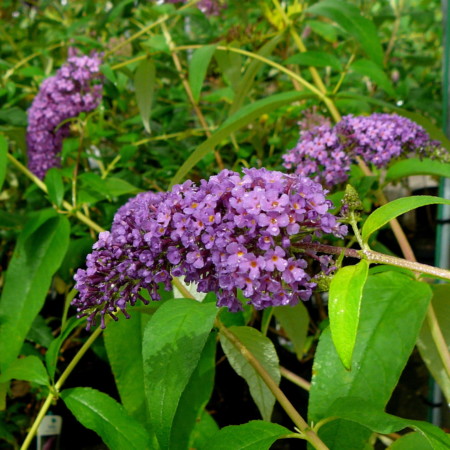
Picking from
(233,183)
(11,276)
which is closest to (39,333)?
(11,276)

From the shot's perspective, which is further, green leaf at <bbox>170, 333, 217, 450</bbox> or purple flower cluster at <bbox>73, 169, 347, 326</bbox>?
green leaf at <bbox>170, 333, 217, 450</bbox>

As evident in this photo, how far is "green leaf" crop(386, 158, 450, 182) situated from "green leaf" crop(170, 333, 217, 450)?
1.64ft

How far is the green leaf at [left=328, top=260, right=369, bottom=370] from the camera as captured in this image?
575 mm

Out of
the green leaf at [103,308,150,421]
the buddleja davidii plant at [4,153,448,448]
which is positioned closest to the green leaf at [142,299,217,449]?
the buddleja davidii plant at [4,153,448,448]

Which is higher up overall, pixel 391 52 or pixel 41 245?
pixel 391 52

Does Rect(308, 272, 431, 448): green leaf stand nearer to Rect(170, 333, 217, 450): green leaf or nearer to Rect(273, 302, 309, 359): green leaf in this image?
Rect(170, 333, 217, 450): green leaf

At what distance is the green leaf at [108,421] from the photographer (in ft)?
2.86

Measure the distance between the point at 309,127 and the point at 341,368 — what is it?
2.34ft

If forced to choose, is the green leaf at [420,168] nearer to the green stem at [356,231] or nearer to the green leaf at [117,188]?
the green stem at [356,231]

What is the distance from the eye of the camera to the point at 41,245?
1.29 metres

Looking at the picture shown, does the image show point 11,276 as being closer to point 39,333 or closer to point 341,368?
point 39,333

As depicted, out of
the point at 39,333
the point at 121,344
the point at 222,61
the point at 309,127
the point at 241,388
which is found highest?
the point at 222,61

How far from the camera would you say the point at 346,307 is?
1.97 ft

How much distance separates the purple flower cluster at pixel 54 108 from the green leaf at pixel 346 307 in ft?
3.64
